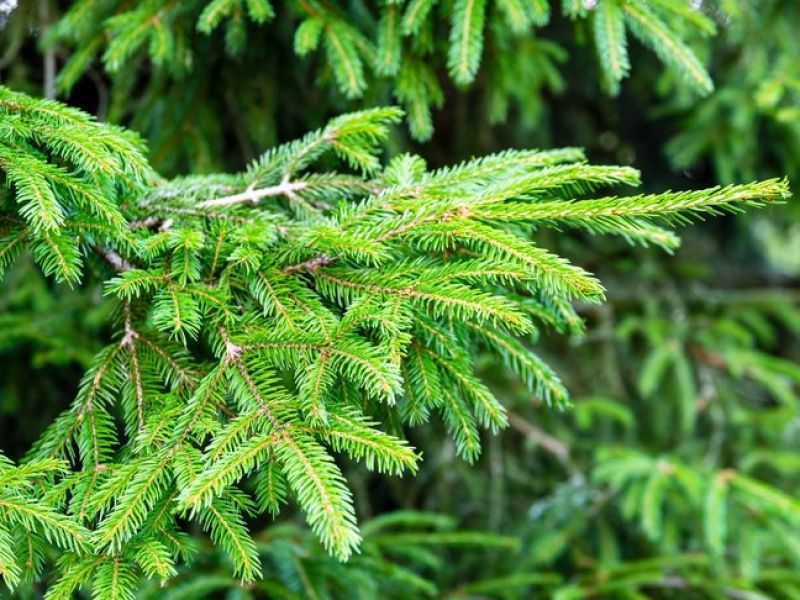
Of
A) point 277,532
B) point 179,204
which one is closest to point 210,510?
point 179,204

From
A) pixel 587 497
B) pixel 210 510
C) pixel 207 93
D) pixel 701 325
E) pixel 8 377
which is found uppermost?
pixel 207 93

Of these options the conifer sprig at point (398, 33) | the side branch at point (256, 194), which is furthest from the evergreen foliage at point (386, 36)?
the side branch at point (256, 194)

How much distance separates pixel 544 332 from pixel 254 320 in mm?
1703

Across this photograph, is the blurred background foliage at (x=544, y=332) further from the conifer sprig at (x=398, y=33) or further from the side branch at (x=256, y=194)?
the side branch at (x=256, y=194)

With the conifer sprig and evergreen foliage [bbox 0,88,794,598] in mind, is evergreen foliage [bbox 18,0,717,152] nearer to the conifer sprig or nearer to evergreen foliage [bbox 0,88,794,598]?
the conifer sprig

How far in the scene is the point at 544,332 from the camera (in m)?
2.59

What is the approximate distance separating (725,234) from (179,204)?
3169 millimetres

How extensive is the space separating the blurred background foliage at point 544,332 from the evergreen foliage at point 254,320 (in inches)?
20.4

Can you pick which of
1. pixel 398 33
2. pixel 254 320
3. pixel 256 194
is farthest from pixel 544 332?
pixel 254 320

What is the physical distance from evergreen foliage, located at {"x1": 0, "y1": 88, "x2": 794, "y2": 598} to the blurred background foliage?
0.52 m

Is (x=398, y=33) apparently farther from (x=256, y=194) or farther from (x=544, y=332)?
(x=544, y=332)

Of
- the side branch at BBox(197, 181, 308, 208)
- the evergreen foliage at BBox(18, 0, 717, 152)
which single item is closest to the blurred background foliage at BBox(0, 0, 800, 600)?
the evergreen foliage at BBox(18, 0, 717, 152)

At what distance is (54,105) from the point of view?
3.78 feet

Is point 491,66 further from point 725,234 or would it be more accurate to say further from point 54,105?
point 725,234
